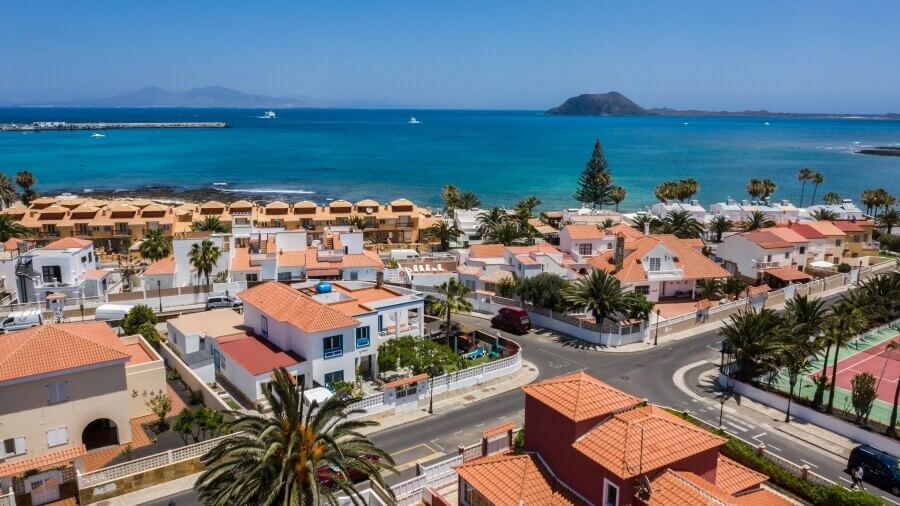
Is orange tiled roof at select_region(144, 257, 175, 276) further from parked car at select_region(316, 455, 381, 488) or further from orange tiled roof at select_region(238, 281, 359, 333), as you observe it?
parked car at select_region(316, 455, 381, 488)

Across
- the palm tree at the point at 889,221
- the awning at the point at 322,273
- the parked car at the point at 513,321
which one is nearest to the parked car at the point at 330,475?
the parked car at the point at 513,321

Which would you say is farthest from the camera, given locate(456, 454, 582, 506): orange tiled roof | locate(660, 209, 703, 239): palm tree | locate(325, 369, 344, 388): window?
locate(660, 209, 703, 239): palm tree

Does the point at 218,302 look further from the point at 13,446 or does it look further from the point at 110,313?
the point at 13,446

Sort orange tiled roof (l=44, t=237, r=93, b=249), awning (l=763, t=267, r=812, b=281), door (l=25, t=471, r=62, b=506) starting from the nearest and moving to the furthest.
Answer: door (l=25, t=471, r=62, b=506), orange tiled roof (l=44, t=237, r=93, b=249), awning (l=763, t=267, r=812, b=281)

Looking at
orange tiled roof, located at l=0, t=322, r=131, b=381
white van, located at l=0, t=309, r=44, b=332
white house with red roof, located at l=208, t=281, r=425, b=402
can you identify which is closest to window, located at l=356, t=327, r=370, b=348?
white house with red roof, located at l=208, t=281, r=425, b=402

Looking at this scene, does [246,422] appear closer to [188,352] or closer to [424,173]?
[188,352]

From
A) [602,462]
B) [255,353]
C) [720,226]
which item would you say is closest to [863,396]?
[602,462]

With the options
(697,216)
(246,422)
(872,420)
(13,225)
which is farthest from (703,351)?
(13,225)
